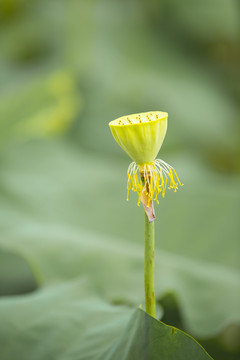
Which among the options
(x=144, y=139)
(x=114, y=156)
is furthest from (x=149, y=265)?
(x=114, y=156)

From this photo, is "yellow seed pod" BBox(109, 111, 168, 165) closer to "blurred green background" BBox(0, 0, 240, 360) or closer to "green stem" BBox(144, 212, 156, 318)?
"green stem" BBox(144, 212, 156, 318)

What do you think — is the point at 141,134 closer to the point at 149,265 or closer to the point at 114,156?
the point at 149,265

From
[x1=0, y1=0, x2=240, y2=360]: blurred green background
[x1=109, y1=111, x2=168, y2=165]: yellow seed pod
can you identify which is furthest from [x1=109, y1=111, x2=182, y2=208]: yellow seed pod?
[x1=0, y1=0, x2=240, y2=360]: blurred green background

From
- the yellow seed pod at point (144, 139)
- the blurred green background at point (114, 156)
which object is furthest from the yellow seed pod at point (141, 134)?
the blurred green background at point (114, 156)

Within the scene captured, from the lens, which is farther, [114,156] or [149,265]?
[114,156]

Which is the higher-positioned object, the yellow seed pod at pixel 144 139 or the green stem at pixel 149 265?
the yellow seed pod at pixel 144 139

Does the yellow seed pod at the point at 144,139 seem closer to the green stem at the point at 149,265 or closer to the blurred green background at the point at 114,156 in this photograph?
the green stem at the point at 149,265

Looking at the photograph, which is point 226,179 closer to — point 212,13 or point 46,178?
point 46,178

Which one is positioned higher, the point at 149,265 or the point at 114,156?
the point at 114,156
